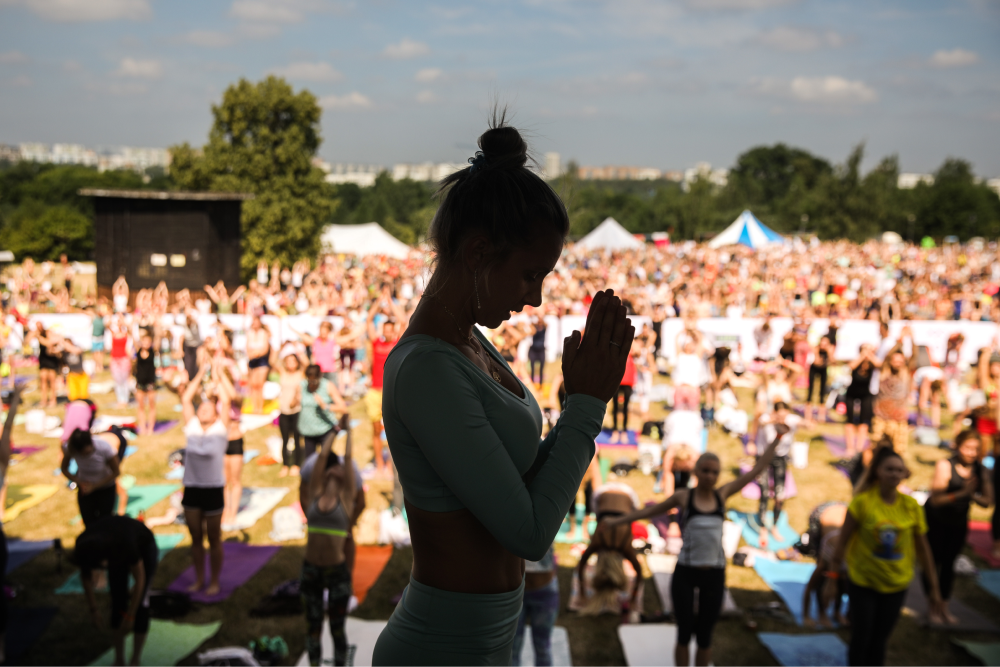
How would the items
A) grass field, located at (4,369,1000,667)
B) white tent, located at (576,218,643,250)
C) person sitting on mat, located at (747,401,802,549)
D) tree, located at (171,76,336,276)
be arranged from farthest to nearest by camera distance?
white tent, located at (576,218,643,250)
tree, located at (171,76,336,276)
person sitting on mat, located at (747,401,802,549)
grass field, located at (4,369,1000,667)

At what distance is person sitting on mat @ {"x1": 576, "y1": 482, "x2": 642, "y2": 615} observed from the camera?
6.32 metres

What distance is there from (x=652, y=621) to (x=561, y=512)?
224 inches

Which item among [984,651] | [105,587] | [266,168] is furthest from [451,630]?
[266,168]

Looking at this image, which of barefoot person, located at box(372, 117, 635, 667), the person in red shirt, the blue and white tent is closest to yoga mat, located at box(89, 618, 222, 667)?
the person in red shirt

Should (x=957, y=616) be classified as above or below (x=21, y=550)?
above

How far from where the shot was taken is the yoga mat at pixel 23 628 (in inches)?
215

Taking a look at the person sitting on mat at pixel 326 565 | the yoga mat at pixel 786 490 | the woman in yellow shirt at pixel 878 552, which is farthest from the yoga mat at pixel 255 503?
the woman in yellow shirt at pixel 878 552

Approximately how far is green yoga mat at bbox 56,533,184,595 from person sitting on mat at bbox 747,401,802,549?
242 inches

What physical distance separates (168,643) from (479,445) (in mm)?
5760

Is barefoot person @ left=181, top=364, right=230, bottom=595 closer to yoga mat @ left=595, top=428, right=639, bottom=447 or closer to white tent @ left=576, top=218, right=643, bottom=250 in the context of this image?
yoga mat @ left=595, top=428, right=639, bottom=447

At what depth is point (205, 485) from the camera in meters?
6.11

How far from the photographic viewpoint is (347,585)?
5102mm

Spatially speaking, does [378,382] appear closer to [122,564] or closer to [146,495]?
[146,495]

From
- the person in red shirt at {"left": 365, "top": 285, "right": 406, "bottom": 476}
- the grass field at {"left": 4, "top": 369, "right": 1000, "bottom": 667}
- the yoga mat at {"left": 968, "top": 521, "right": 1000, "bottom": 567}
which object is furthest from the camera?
the person in red shirt at {"left": 365, "top": 285, "right": 406, "bottom": 476}
